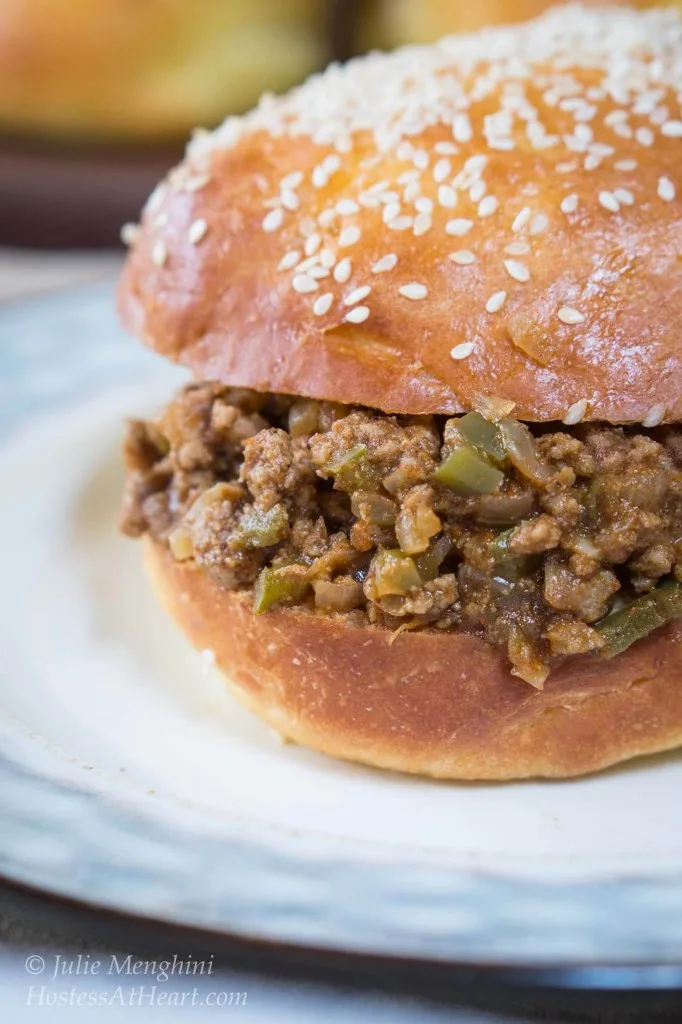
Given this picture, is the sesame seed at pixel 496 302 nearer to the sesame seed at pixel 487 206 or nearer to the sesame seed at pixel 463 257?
the sesame seed at pixel 463 257

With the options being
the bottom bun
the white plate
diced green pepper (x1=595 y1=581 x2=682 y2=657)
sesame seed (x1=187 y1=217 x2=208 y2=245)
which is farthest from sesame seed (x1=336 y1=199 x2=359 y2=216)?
the white plate

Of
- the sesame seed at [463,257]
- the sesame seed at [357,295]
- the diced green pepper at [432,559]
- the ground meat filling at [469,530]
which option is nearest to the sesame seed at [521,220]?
the sesame seed at [463,257]

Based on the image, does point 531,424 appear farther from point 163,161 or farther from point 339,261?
point 163,161

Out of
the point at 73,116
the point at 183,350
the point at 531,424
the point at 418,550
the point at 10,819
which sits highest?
the point at 73,116

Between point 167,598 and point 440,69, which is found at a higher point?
point 440,69

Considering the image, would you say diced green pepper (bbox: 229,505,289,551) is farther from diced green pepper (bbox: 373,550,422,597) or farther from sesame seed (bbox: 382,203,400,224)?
sesame seed (bbox: 382,203,400,224)

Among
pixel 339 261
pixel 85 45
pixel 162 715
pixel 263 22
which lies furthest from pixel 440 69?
pixel 263 22
